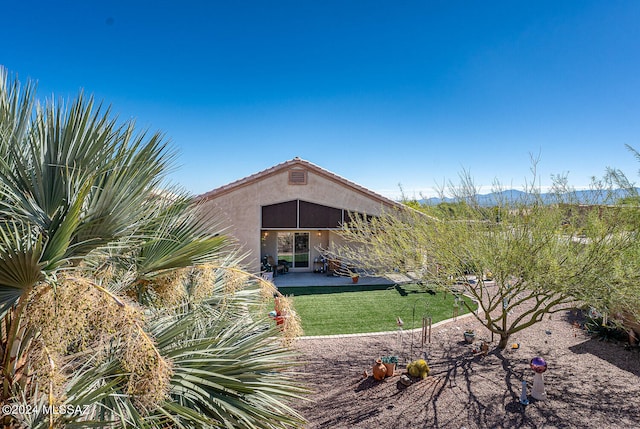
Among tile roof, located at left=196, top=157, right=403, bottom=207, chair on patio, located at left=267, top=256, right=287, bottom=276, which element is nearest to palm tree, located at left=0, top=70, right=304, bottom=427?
tile roof, located at left=196, top=157, right=403, bottom=207

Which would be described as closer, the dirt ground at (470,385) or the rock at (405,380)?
the dirt ground at (470,385)

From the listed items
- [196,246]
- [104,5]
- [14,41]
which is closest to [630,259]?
[196,246]

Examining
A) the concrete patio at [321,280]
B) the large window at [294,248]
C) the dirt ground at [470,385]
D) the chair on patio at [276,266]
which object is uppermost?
the large window at [294,248]

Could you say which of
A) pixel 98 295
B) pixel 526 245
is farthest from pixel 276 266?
pixel 98 295

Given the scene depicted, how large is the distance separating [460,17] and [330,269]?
50.8 feet

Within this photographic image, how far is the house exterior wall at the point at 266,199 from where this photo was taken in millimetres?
19062

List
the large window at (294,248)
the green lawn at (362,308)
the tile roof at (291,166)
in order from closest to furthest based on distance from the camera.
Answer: the green lawn at (362,308) < the tile roof at (291,166) < the large window at (294,248)

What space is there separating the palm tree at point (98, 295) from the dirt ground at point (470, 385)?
134 cm

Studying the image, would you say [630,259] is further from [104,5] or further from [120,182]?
[104,5]

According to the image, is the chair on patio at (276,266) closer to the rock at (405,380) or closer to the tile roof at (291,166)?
the tile roof at (291,166)

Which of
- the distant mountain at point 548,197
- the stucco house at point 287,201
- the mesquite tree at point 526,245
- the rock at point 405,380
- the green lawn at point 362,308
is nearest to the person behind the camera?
the mesquite tree at point 526,245

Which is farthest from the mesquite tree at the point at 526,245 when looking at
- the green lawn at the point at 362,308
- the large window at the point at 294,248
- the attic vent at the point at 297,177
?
the large window at the point at 294,248

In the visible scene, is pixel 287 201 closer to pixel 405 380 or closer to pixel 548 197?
pixel 405 380

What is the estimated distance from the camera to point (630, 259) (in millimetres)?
6492
